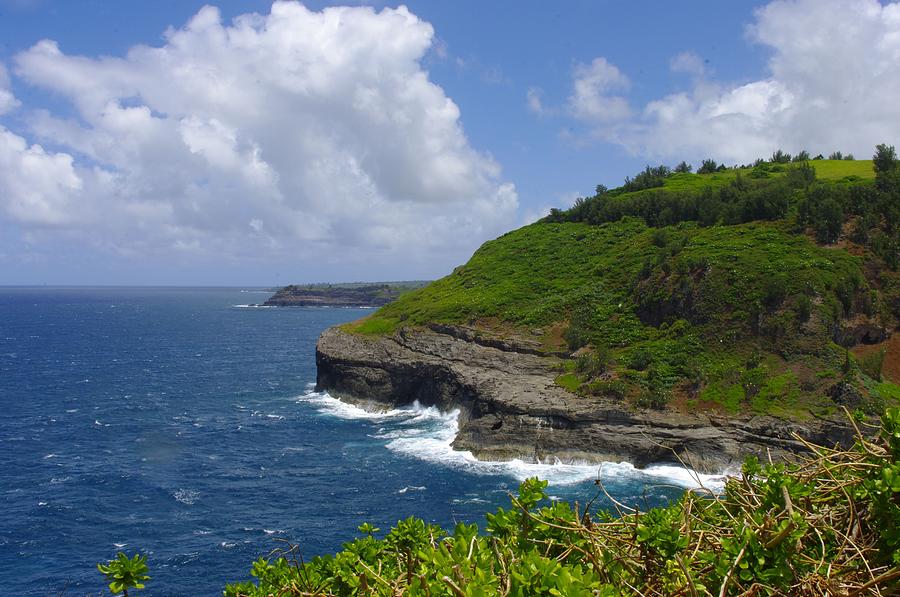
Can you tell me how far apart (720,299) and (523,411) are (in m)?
21.3

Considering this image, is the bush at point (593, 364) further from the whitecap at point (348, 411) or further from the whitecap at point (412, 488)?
the whitecap at point (348, 411)

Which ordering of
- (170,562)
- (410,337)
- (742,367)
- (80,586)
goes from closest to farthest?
(80,586) < (170,562) < (742,367) < (410,337)

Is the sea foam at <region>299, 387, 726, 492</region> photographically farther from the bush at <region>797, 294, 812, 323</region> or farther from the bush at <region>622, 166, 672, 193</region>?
the bush at <region>622, 166, 672, 193</region>

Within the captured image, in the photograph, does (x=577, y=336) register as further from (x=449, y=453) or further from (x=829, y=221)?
(x=829, y=221)

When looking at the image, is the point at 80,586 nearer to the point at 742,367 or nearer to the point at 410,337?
the point at 410,337

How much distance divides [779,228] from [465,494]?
44080mm

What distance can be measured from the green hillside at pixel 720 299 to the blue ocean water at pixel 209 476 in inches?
402

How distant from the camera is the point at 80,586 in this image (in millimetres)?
27953

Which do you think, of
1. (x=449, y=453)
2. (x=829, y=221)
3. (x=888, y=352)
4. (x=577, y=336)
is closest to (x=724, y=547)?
(x=449, y=453)

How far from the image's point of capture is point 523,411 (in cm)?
4541

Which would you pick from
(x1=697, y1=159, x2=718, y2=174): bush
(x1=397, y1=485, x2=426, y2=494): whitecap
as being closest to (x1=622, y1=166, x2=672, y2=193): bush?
(x1=697, y1=159, x2=718, y2=174): bush

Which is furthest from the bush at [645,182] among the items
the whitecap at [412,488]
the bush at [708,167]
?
the whitecap at [412,488]

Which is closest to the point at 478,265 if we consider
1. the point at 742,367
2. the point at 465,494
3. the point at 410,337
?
the point at 410,337

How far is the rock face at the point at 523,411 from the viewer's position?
39250 millimetres
